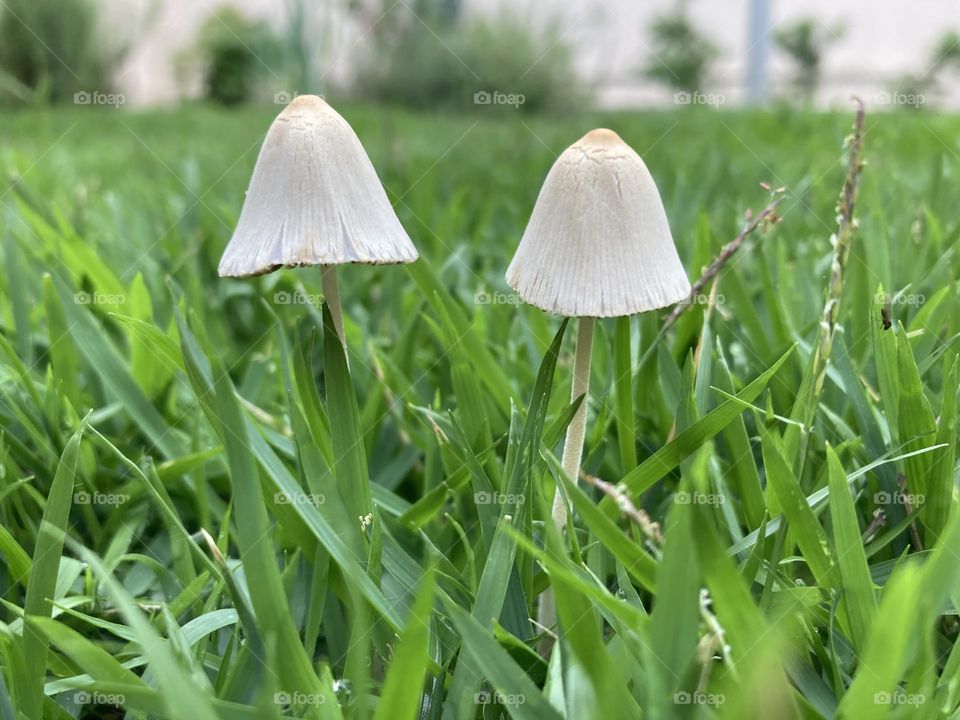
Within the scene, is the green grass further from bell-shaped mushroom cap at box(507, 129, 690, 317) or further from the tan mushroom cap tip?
the tan mushroom cap tip

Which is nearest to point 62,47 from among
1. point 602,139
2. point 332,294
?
point 332,294

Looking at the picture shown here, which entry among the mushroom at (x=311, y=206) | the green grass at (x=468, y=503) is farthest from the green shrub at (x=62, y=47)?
the mushroom at (x=311, y=206)

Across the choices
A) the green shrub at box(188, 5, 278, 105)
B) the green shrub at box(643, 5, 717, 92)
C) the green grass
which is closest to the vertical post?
the green shrub at box(643, 5, 717, 92)

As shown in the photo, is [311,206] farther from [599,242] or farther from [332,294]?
[599,242]

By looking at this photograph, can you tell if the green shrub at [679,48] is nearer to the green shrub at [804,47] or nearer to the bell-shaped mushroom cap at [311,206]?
the green shrub at [804,47]

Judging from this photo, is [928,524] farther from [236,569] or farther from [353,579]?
[236,569]

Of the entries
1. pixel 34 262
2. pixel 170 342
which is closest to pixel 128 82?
pixel 34 262
